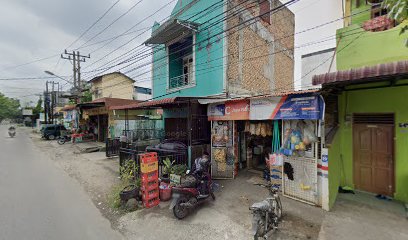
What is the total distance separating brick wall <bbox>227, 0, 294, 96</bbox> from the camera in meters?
9.09

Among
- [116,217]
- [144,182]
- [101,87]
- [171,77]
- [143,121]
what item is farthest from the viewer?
[101,87]

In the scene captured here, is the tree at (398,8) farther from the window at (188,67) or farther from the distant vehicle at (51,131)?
the distant vehicle at (51,131)

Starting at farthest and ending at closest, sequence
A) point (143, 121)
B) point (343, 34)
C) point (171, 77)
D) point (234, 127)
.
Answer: point (143, 121) < point (171, 77) < point (234, 127) < point (343, 34)

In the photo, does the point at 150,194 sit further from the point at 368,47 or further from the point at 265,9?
the point at 265,9

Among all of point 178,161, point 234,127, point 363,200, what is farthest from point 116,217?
point 363,200

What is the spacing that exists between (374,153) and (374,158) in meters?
0.15

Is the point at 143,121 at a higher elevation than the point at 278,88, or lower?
lower

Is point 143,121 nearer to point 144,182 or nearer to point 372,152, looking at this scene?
point 144,182

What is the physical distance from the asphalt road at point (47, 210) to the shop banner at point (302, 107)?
501 centimetres

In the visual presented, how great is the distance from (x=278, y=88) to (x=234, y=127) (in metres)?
6.74

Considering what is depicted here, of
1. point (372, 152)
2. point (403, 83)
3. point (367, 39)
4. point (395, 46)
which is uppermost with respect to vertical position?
point (367, 39)

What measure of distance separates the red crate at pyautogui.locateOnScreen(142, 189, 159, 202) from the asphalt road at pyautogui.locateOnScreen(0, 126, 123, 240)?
1.01 meters

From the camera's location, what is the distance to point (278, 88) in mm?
12688

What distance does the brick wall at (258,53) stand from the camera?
29.8ft
